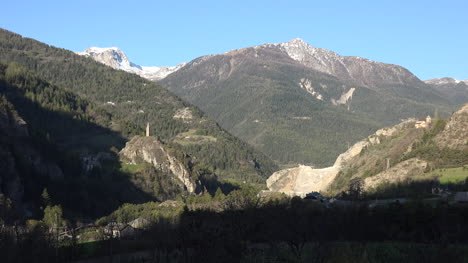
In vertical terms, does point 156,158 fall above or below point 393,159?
above

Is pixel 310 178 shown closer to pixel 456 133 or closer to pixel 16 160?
pixel 456 133

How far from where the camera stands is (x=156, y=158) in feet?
597

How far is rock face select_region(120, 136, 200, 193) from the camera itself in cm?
17812

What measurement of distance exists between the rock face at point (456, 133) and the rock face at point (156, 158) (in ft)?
272

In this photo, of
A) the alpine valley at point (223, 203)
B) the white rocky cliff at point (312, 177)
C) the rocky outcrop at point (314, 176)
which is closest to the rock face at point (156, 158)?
the alpine valley at point (223, 203)

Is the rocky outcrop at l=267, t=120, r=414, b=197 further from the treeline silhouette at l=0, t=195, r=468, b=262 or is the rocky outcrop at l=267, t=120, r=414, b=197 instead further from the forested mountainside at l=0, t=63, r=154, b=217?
the treeline silhouette at l=0, t=195, r=468, b=262

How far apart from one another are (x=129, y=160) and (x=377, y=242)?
144 m

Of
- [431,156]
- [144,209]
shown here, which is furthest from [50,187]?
[431,156]

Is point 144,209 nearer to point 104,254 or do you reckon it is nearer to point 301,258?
point 104,254

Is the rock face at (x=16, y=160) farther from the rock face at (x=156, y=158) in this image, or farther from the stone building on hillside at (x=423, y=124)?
the stone building on hillside at (x=423, y=124)

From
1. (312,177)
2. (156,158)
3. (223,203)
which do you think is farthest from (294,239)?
(156,158)

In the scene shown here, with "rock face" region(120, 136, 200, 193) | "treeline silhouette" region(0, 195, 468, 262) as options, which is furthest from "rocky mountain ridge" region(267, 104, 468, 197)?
"treeline silhouette" region(0, 195, 468, 262)

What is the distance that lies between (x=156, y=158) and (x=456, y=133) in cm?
9645

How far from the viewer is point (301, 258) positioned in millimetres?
30469
